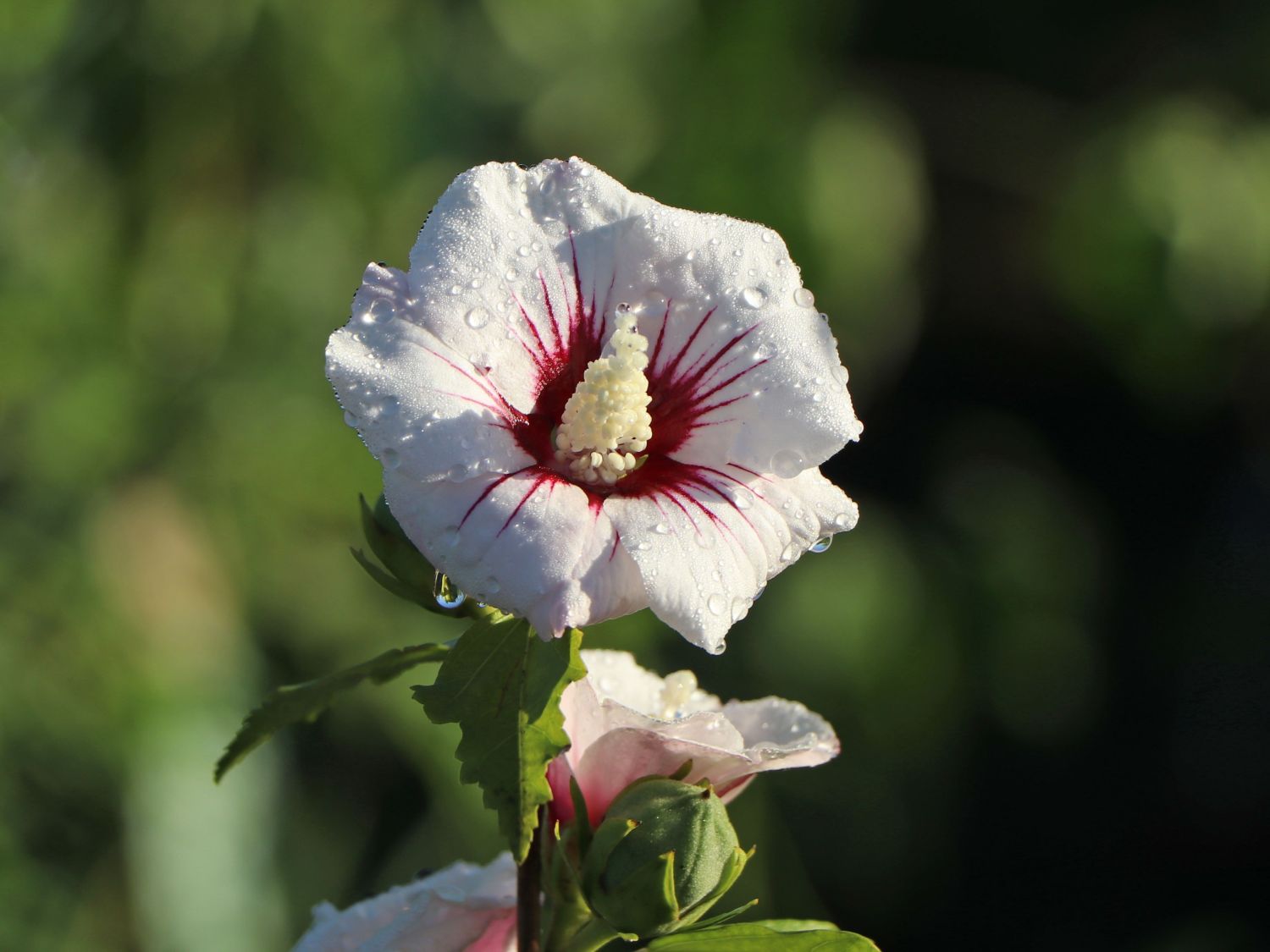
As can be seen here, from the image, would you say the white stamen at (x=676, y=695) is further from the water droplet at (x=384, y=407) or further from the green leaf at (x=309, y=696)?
the water droplet at (x=384, y=407)

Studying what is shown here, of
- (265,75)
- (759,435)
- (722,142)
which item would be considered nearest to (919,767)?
(722,142)

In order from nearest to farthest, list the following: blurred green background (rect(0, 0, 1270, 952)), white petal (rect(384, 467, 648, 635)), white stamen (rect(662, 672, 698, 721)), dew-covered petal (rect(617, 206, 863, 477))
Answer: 1. white petal (rect(384, 467, 648, 635))
2. dew-covered petal (rect(617, 206, 863, 477))
3. white stamen (rect(662, 672, 698, 721))
4. blurred green background (rect(0, 0, 1270, 952))

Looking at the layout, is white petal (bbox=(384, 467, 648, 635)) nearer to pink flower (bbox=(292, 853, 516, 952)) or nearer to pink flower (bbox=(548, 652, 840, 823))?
pink flower (bbox=(548, 652, 840, 823))

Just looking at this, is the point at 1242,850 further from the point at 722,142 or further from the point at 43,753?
the point at 43,753

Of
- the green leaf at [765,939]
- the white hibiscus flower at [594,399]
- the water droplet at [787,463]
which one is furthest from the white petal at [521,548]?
the green leaf at [765,939]

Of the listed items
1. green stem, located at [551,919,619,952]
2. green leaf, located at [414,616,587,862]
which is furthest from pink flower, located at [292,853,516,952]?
green leaf, located at [414,616,587,862]
